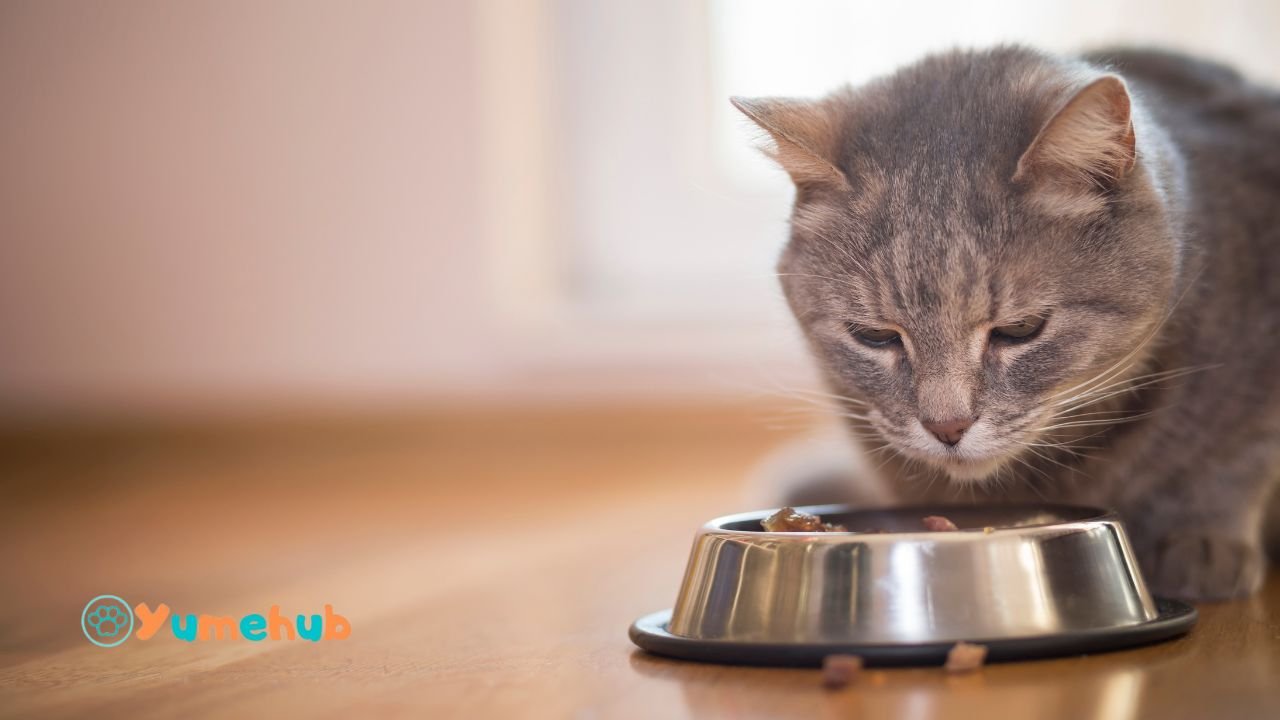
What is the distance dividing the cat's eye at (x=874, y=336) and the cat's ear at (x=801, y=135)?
0.50ft

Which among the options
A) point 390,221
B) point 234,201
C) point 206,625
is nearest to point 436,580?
point 206,625

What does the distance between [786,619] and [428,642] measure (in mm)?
387

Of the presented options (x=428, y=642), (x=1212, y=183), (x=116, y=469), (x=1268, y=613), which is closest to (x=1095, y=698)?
(x=1268, y=613)

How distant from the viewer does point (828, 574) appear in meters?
0.97

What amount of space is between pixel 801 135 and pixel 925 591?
569 millimetres

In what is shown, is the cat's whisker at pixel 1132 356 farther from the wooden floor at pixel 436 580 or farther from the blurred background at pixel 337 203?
the blurred background at pixel 337 203

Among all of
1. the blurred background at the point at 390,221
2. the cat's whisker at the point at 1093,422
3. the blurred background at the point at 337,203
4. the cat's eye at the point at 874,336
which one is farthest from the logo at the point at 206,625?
the blurred background at the point at 337,203

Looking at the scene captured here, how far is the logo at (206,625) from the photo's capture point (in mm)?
1244

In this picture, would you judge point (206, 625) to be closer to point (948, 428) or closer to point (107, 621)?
point (107, 621)

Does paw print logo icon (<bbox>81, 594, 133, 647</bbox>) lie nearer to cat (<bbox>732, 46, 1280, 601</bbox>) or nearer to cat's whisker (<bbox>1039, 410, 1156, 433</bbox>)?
cat (<bbox>732, 46, 1280, 601</bbox>)

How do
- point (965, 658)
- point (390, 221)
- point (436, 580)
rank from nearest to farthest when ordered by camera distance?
point (965, 658), point (436, 580), point (390, 221)

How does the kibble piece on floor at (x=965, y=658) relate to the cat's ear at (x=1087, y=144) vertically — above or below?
below

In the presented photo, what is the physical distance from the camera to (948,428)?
3.91 ft

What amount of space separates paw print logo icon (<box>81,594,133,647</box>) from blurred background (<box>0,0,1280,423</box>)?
1.94m
